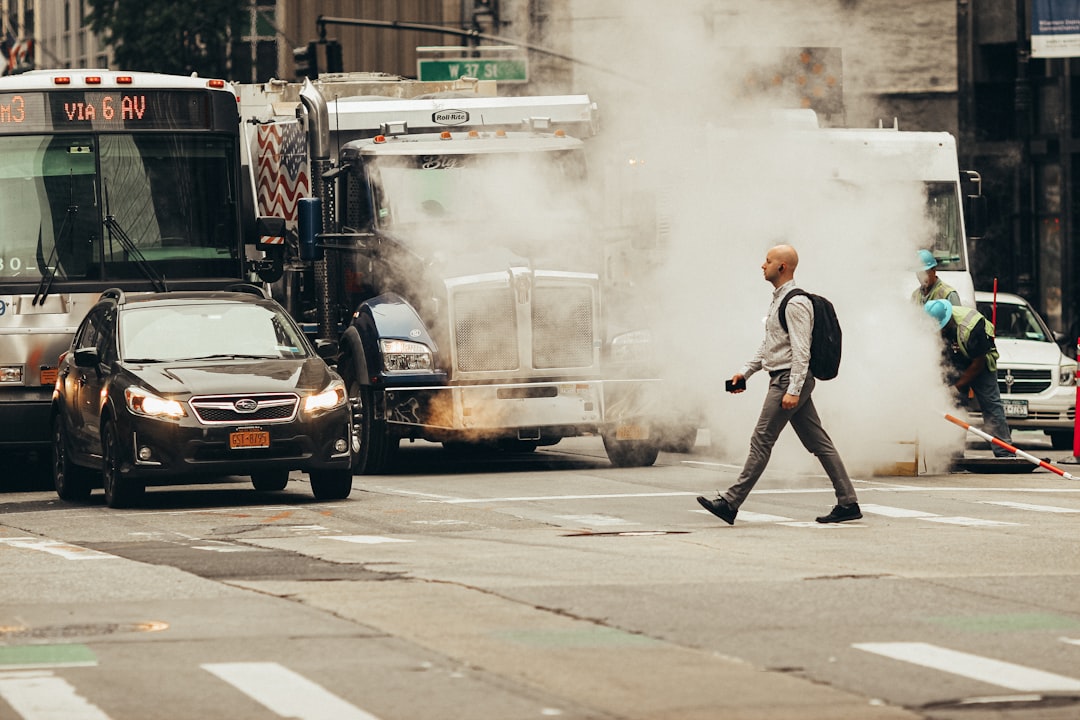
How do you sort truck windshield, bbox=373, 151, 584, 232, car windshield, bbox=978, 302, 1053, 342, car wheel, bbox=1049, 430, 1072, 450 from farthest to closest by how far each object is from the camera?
car windshield, bbox=978, 302, 1053, 342, car wheel, bbox=1049, 430, 1072, 450, truck windshield, bbox=373, 151, 584, 232

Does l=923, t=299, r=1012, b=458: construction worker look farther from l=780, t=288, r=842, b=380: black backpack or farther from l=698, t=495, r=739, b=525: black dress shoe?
l=698, t=495, r=739, b=525: black dress shoe

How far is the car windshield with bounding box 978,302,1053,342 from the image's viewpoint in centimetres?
2366

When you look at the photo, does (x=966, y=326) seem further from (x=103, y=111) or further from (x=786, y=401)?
(x=103, y=111)

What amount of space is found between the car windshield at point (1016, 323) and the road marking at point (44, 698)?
17188mm

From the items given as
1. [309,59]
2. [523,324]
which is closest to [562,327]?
[523,324]

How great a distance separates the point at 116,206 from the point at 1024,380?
984 cm

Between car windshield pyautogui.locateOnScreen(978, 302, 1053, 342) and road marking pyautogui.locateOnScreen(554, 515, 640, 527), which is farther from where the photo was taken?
Result: car windshield pyautogui.locateOnScreen(978, 302, 1053, 342)

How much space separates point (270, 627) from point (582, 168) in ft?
35.5

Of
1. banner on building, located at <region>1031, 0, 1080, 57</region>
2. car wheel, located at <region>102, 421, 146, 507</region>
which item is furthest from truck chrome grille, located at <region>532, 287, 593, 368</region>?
banner on building, located at <region>1031, 0, 1080, 57</region>

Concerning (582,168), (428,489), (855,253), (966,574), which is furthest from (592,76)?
(966,574)

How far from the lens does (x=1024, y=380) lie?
74.0ft

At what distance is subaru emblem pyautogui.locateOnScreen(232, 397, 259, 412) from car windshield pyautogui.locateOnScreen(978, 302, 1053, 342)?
10778 mm

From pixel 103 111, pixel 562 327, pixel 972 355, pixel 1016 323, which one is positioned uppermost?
pixel 103 111

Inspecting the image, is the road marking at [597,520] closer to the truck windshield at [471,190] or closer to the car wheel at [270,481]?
the car wheel at [270,481]
